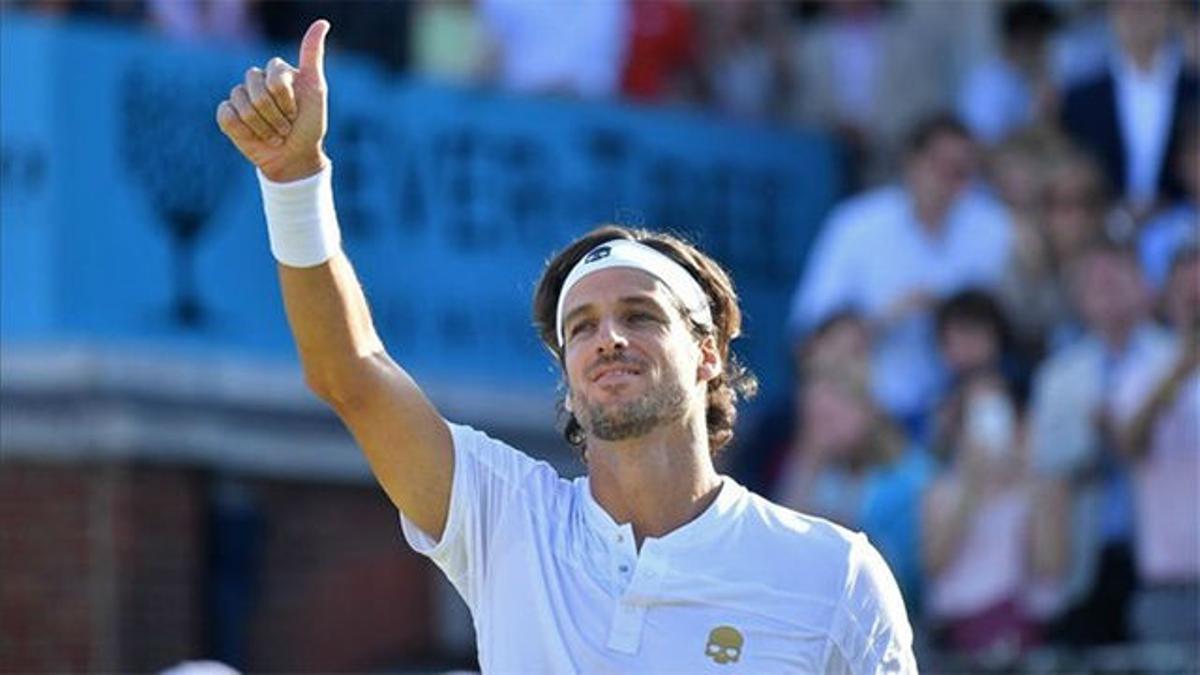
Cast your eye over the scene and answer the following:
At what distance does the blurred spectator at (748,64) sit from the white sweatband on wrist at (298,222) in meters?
8.35

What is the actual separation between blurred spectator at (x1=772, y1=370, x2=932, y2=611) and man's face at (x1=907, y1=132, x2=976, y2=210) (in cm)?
101

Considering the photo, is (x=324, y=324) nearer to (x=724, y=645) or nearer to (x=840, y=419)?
(x=724, y=645)

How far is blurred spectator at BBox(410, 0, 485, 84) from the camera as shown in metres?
13.6

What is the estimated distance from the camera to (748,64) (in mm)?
14102

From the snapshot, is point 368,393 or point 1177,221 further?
point 1177,221

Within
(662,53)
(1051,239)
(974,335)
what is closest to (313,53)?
(974,335)

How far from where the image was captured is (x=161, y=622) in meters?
12.3

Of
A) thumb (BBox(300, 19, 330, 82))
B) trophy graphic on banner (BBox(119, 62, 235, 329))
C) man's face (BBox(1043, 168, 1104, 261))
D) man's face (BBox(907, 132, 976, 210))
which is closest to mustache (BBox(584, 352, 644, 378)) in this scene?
thumb (BBox(300, 19, 330, 82))

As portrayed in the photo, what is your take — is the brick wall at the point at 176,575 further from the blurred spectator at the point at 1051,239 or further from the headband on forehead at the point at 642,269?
the headband on forehead at the point at 642,269

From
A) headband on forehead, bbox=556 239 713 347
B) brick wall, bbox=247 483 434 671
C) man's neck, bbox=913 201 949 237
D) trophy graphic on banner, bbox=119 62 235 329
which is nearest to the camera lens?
headband on forehead, bbox=556 239 713 347

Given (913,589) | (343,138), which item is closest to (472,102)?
(343,138)

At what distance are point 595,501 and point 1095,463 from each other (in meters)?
4.91

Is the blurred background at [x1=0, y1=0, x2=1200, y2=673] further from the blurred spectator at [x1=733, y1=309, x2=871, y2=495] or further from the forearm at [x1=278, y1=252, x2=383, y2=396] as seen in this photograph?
the forearm at [x1=278, y1=252, x2=383, y2=396]

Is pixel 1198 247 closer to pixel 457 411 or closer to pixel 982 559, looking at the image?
pixel 982 559
